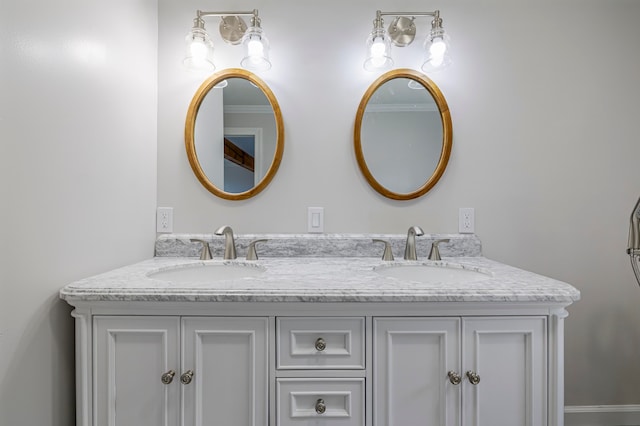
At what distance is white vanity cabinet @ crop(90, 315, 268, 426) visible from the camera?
0.95 m

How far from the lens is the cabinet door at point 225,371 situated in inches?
37.5

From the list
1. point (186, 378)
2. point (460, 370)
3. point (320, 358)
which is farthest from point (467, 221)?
point (186, 378)

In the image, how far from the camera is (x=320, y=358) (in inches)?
38.1

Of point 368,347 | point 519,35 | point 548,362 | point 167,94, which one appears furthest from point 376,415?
point 519,35

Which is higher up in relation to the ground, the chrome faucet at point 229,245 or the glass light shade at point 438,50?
the glass light shade at point 438,50

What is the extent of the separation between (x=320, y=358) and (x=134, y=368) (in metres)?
0.57

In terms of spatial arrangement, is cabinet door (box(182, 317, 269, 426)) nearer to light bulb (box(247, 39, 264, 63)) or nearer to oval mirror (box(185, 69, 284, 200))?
oval mirror (box(185, 69, 284, 200))

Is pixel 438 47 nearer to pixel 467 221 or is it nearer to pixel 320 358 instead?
pixel 467 221

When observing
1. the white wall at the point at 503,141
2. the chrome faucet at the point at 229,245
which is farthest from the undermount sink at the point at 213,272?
A: the white wall at the point at 503,141

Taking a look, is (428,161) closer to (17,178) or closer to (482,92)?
(482,92)

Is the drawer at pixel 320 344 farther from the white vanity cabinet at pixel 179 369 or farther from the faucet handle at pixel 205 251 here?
the faucet handle at pixel 205 251

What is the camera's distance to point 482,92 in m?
1.57

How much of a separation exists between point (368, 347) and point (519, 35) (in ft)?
5.48

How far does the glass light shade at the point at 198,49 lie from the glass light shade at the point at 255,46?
0.55ft
